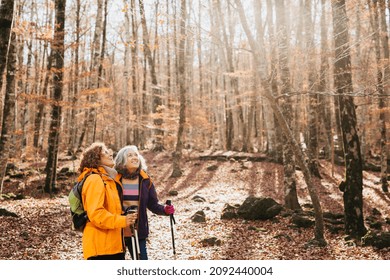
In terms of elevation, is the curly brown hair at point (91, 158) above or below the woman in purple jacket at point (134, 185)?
above

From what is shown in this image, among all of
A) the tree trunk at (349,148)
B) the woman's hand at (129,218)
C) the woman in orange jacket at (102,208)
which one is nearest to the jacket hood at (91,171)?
the woman in orange jacket at (102,208)

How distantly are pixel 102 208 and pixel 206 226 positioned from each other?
5.72m

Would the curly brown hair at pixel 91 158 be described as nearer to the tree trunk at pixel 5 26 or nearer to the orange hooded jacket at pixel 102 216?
the orange hooded jacket at pixel 102 216

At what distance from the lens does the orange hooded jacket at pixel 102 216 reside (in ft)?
8.89

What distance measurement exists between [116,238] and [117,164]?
705mm

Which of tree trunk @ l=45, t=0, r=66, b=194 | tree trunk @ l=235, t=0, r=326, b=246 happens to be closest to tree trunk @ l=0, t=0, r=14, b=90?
tree trunk @ l=45, t=0, r=66, b=194

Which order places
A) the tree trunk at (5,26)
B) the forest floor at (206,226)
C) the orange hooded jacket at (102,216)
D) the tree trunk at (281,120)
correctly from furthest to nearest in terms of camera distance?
the tree trunk at (5,26) < the tree trunk at (281,120) < the forest floor at (206,226) < the orange hooded jacket at (102,216)

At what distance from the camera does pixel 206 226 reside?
8.12m

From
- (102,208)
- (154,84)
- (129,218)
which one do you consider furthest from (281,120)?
(154,84)

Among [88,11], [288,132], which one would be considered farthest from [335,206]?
[88,11]

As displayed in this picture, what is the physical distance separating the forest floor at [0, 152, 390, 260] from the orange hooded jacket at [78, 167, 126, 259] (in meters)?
1.43

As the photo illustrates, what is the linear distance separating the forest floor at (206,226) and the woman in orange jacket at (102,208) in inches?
56.6

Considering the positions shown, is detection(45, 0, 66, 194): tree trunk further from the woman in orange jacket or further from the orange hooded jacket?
the orange hooded jacket

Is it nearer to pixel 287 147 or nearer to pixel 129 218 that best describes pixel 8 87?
pixel 129 218
